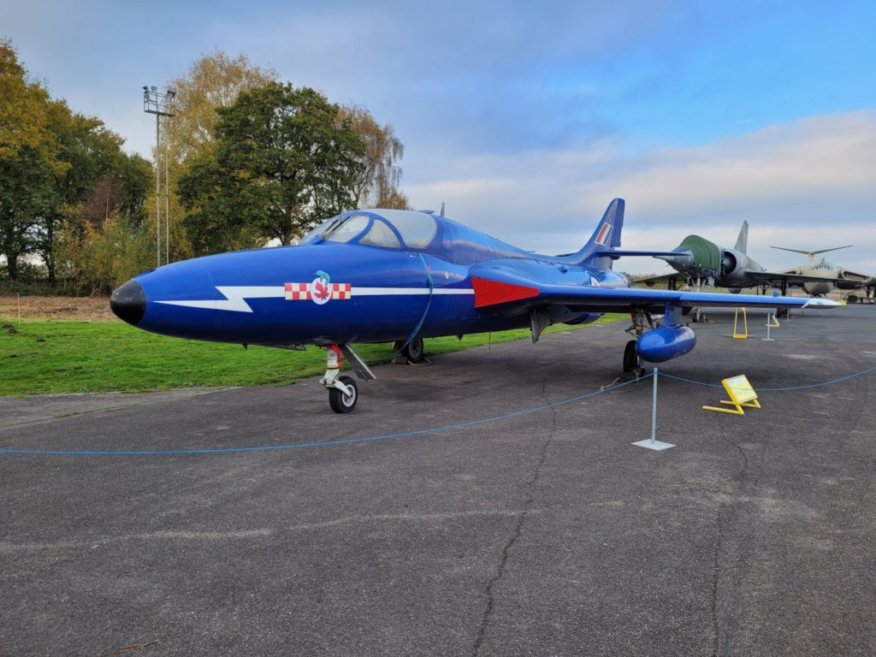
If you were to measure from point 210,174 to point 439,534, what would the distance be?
99.5ft

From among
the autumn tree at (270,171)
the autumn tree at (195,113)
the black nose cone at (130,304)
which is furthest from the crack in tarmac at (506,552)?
the autumn tree at (195,113)

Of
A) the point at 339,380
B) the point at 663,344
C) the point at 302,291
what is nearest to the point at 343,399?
the point at 339,380

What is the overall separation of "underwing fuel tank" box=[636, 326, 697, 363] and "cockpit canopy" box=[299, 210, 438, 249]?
3755mm

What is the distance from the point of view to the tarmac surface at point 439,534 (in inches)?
101

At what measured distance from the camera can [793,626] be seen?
261 cm

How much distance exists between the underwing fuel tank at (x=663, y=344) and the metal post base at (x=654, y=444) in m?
2.83

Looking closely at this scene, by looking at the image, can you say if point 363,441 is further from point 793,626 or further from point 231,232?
point 231,232

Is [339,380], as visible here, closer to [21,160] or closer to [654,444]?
[654,444]

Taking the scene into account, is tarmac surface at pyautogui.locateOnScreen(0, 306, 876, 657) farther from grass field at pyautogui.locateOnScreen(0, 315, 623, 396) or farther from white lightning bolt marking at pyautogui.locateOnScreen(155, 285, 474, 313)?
grass field at pyautogui.locateOnScreen(0, 315, 623, 396)

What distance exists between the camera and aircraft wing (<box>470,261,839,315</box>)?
8.54m

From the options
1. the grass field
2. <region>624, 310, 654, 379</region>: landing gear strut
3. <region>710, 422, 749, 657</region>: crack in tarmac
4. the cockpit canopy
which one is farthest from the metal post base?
the grass field

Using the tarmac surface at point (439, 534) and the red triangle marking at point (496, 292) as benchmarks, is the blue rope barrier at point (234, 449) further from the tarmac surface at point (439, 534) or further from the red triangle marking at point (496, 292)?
the red triangle marking at point (496, 292)

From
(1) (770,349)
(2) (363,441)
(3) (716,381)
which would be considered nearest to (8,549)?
(2) (363,441)

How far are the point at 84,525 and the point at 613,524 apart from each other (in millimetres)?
3619
